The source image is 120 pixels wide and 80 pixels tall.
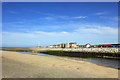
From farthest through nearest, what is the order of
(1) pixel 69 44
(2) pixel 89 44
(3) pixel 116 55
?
(1) pixel 69 44 < (2) pixel 89 44 < (3) pixel 116 55

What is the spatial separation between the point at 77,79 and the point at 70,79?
0.47 m

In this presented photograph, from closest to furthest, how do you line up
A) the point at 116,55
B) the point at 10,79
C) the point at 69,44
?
the point at 10,79 → the point at 116,55 → the point at 69,44

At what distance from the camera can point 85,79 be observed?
7.64 meters

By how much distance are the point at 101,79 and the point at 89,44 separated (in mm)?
88124

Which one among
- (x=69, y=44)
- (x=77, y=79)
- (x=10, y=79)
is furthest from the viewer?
→ (x=69, y=44)

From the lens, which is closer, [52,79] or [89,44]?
[52,79]

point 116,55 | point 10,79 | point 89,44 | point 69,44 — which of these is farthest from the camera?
point 69,44

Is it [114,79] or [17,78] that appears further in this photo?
[114,79]

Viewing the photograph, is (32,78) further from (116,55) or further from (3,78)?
(116,55)

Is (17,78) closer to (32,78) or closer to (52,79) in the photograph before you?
(32,78)

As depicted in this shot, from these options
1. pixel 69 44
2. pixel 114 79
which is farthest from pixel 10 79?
pixel 69 44

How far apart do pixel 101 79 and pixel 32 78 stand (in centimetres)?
463

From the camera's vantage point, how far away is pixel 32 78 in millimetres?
7512

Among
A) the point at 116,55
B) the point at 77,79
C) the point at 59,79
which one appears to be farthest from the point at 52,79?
the point at 116,55
